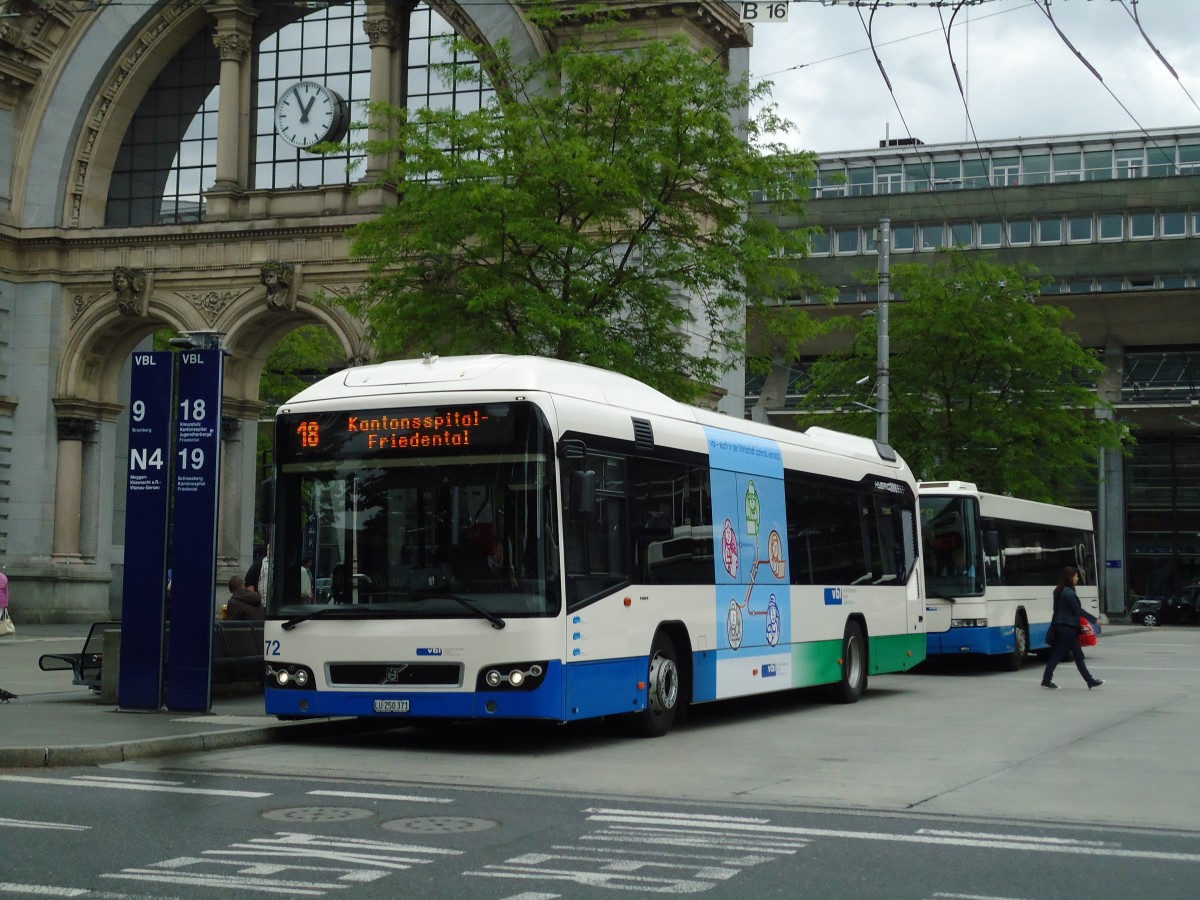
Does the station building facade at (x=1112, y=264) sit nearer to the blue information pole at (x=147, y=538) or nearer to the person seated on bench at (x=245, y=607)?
the person seated on bench at (x=245, y=607)

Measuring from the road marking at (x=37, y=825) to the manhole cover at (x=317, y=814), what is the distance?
1.07m

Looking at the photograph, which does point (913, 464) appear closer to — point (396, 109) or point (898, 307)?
point (898, 307)

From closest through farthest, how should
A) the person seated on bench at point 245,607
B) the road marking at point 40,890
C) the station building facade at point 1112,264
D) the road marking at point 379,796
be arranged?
the road marking at point 40,890
the road marking at point 379,796
the person seated on bench at point 245,607
the station building facade at point 1112,264

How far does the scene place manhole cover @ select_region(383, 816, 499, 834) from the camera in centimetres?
934

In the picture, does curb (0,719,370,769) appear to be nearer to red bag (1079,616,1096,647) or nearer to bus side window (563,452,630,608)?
bus side window (563,452,630,608)

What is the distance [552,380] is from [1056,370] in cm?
2730

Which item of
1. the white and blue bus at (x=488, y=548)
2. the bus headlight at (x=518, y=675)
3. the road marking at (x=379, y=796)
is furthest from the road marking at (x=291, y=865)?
the white and blue bus at (x=488, y=548)

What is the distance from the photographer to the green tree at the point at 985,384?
38.9m

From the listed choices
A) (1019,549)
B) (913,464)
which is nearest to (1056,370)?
(913,464)

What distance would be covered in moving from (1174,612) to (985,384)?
24.0m

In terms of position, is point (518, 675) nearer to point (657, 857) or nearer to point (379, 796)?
point (379, 796)

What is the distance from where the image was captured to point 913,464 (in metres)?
40.5

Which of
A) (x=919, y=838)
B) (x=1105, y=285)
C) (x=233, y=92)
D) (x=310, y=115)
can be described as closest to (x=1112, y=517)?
(x=1105, y=285)

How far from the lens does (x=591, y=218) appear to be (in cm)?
2358
